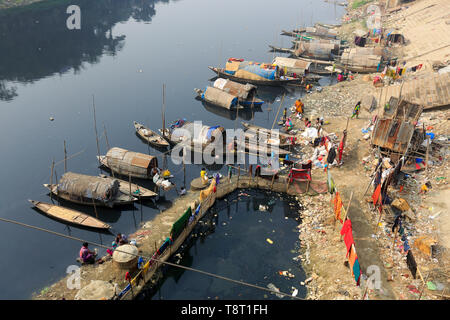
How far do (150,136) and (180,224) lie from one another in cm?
1278

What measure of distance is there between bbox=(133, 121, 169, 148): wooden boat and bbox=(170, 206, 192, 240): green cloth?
10.6 meters

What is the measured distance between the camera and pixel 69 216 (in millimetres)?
19109

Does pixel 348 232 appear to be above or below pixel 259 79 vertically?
below

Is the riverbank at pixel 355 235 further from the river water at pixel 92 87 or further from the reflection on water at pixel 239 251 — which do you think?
the river water at pixel 92 87

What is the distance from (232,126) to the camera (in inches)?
1236

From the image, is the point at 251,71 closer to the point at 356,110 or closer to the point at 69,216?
the point at 356,110

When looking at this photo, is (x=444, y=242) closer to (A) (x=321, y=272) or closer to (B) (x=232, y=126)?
(A) (x=321, y=272)

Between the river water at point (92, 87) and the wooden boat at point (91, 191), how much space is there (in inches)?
28.3

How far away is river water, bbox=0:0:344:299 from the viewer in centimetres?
1923

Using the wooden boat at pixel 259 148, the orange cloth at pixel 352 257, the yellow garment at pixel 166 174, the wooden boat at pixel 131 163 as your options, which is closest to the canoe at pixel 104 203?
the wooden boat at pixel 131 163

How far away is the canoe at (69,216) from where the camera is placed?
18703 millimetres

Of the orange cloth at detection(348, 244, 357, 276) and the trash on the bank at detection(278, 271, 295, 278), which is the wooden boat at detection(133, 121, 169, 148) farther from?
the orange cloth at detection(348, 244, 357, 276)

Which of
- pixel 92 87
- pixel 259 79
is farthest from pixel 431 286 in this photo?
pixel 92 87
